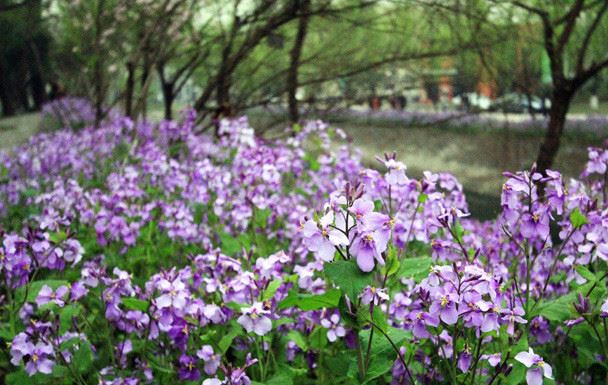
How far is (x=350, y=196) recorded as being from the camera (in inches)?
61.2

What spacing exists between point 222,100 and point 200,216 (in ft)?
12.1

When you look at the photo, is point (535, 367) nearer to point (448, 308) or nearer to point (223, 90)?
point (448, 308)

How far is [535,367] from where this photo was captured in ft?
5.33

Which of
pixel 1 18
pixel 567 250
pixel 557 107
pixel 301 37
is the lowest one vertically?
pixel 567 250

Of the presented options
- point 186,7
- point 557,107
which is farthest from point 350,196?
point 186,7

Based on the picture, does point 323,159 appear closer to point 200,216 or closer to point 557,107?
point 200,216

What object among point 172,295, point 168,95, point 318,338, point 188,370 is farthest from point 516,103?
point 172,295

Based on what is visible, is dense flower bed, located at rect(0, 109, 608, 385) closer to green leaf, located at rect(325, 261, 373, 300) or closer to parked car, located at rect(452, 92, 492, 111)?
green leaf, located at rect(325, 261, 373, 300)

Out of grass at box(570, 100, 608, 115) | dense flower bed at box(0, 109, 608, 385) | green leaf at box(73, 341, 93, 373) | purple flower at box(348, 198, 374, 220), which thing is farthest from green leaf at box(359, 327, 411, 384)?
grass at box(570, 100, 608, 115)

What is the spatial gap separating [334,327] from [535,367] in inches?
29.5

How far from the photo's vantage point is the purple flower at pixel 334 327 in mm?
2168

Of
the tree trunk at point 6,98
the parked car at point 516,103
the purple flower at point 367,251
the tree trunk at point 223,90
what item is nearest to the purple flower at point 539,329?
the purple flower at point 367,251

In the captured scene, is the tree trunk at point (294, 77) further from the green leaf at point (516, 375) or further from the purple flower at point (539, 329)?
the green leaf at point (516, 375)

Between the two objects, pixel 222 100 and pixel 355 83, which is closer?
pixel 222 100
